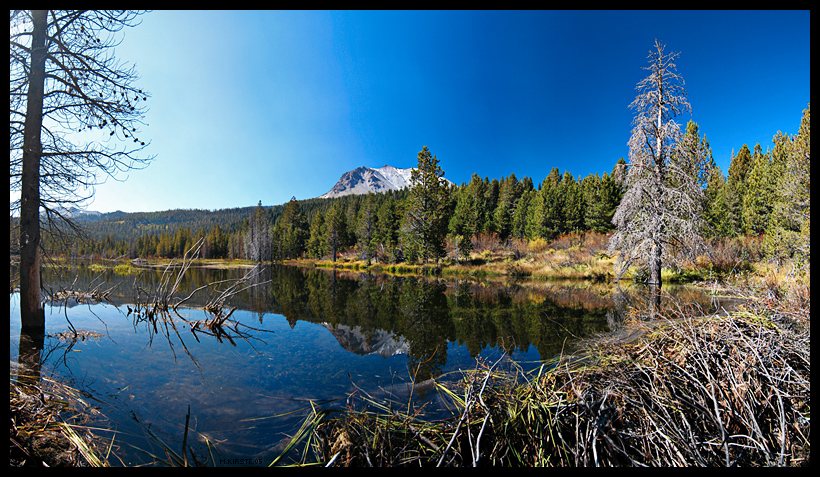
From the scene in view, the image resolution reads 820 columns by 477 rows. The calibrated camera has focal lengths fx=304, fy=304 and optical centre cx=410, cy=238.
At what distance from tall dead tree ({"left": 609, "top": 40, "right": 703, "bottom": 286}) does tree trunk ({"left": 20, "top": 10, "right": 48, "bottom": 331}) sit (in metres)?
18.3

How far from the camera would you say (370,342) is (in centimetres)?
669

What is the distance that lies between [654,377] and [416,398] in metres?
2.55

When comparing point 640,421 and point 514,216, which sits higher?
point 514,216

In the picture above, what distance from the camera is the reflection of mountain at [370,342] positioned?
609 cm

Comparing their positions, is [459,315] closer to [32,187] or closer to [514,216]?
[32,187]

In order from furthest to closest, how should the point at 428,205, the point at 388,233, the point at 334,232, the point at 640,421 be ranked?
1. the point at 334,232
2. the point at 388,233
3. the point at 428,205
4. the point at 640,421

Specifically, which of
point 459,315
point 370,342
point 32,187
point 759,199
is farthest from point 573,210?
point 32,187

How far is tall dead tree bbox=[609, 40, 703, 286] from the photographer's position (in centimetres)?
1273

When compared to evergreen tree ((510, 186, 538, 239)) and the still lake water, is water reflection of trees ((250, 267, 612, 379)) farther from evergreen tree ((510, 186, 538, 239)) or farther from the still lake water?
evergreen tree ((510, 186, 538, 239))

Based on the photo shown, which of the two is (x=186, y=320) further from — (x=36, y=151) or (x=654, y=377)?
(x=654, y=377)

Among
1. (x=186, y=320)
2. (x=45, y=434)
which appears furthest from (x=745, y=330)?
(x=186, y=320)

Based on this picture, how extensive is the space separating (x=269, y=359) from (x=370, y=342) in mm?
2047

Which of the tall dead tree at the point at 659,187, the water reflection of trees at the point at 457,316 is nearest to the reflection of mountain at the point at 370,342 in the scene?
the water reflection of trees at the point at 457,316
